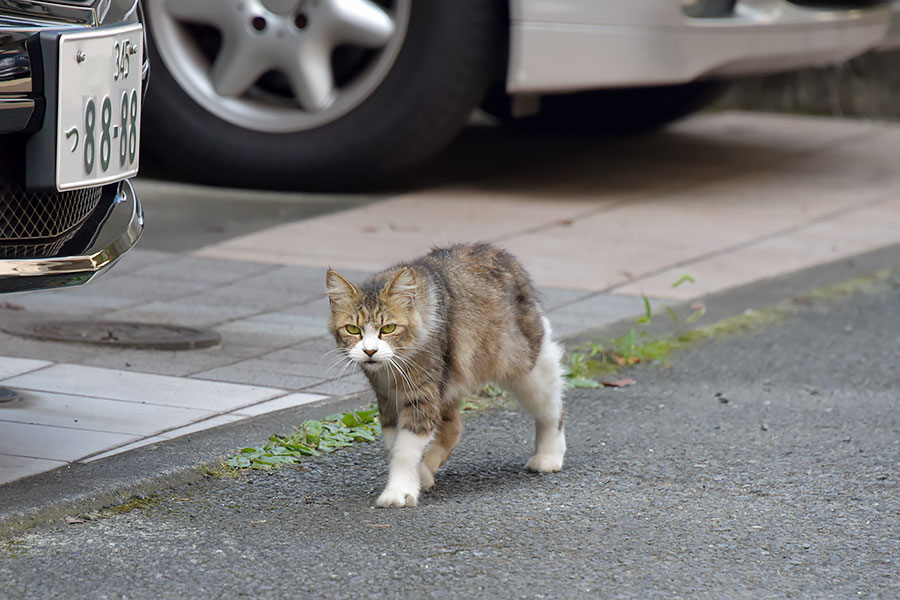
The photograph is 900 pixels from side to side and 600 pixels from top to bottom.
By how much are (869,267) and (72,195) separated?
4.19 metres

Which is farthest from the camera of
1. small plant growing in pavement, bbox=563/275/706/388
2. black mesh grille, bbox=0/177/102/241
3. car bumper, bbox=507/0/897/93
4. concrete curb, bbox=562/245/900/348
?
car bumper, bbox=507/0/897/93

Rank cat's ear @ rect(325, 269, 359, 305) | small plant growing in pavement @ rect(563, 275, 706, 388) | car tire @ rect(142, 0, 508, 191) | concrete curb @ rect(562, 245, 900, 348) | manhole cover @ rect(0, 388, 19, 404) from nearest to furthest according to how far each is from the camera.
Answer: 1. cat's ear @ rect(325, 269, 359, 305)
2. manhole cover @ rect(0, 388, 19, 404)
3. small plant growing in pavement @ rect(563, 275, 706, 388)
4. concrete curb @ rect(562, 245, 900, 348)
5. car tire @ rect(142, 0, 508, 191)

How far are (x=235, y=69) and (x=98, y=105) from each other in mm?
3968

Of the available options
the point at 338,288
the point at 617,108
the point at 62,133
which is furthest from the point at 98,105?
the point at 617,108

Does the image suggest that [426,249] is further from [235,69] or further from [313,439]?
[313,439]

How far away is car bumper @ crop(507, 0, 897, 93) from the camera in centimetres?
720

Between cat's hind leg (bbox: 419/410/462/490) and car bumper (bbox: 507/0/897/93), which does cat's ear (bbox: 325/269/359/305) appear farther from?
car bumper (bbox: 507/0/897/93)

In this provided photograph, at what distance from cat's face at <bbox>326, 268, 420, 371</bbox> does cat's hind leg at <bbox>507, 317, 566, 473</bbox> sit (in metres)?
Result: 0.42

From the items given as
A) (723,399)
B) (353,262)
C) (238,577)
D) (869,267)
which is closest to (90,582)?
(238,577)

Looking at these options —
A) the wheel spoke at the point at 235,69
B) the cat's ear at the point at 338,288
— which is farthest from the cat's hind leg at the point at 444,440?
the wheel spoke at the point at 235,69

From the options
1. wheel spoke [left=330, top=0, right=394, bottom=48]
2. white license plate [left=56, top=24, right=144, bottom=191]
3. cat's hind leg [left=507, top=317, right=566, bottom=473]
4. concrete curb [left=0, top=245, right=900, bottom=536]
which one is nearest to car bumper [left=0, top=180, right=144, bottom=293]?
white license plate [left=56, top=24, right=144, bottom=191]

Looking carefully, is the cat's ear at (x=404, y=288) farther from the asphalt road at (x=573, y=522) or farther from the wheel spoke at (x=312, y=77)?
the wheel spoke at (x=312, y=77)

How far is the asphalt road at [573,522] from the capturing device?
311 cm

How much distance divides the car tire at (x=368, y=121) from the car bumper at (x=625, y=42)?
27cm
